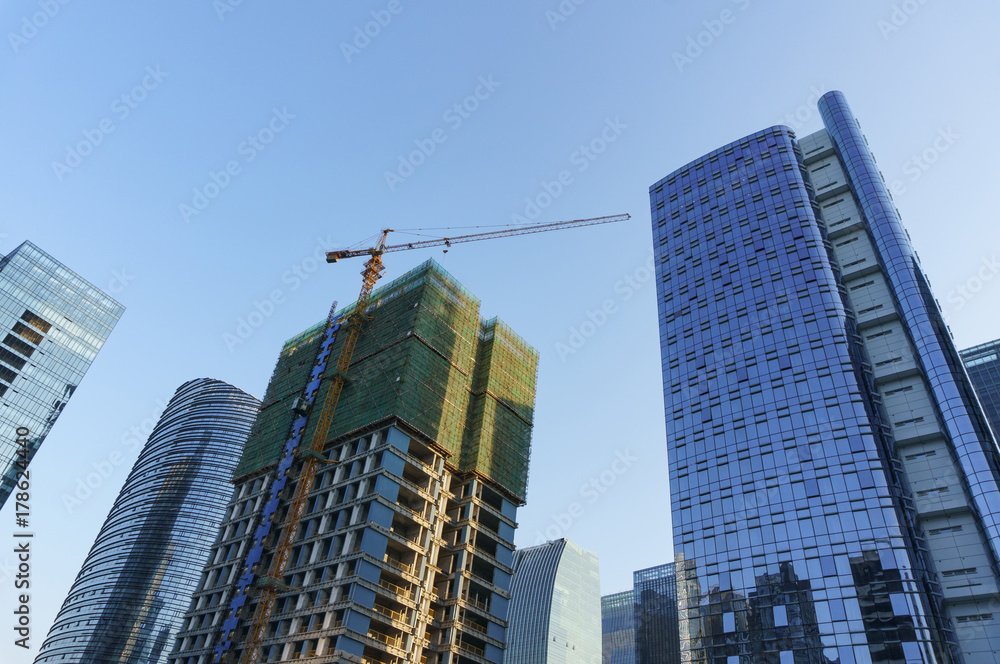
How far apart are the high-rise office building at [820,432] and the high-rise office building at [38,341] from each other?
123 m

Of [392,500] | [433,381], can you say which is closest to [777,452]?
[433,381]

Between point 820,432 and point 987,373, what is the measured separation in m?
92.2

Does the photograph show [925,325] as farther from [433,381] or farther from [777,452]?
[433,381]

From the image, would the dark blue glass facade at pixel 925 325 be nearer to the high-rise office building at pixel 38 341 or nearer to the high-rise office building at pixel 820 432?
the high-rise office building at pixel 820 432

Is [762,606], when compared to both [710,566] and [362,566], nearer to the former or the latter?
[710,566]

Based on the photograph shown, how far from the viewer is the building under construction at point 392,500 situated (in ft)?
261

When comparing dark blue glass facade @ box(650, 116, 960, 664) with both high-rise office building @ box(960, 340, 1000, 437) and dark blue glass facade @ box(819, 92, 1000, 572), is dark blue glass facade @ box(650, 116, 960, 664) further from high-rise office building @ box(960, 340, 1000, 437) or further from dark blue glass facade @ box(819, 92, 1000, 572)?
high-rise office building @ box(960, 340, 1000, 437)

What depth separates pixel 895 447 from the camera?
90.5 m

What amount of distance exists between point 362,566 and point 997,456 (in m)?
77.6

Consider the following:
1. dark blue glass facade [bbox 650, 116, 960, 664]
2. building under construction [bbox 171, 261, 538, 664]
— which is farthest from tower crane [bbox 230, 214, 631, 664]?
dark blue glass facade [bbox 650, 116, 960, 664]

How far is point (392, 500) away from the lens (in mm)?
84938

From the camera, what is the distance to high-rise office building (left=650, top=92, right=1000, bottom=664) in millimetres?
77750

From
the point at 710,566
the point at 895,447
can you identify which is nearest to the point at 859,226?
the point at 895,447

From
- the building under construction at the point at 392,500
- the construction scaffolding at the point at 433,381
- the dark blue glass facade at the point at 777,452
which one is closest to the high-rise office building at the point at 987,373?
the dark blue glass facade at the point at 777,452
